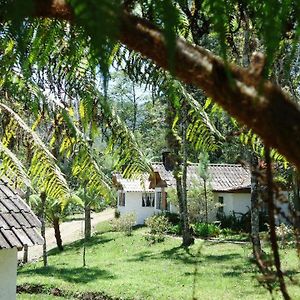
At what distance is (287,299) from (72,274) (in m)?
15.9

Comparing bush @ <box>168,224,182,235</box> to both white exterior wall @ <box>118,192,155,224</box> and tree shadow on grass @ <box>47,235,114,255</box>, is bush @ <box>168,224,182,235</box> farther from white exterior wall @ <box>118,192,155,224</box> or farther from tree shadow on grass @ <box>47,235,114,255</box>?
white exterior wall @ <box>118,192,155,224</box>

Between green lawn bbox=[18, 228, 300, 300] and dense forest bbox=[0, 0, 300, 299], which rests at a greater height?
dense forest bbox=[0, 0, 300, 299]

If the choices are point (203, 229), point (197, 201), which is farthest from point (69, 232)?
point (203, 229)

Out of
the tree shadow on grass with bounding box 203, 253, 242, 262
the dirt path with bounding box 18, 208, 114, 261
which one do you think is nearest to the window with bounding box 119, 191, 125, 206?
the dirt path with bounding box 18, 208, 114, 261

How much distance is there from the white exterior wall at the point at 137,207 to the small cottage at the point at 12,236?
73.9 feet

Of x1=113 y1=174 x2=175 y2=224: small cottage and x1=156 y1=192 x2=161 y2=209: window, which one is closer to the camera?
x1=156 y1=192 x2=161 y2=209: window

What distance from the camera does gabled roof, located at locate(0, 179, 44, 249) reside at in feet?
19.1

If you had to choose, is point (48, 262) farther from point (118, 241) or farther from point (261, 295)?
point (261, 295)

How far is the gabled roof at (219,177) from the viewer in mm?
24803

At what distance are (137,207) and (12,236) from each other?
23.3 metres

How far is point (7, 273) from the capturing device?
243 inches

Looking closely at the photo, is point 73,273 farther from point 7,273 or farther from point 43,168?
point 43,168

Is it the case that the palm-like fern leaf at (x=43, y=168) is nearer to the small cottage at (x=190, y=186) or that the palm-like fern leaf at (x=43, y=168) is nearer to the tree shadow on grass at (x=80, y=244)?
the tree shadow on grass at (x=80, y=244)

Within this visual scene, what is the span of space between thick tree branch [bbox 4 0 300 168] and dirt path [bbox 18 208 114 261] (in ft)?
72.3
